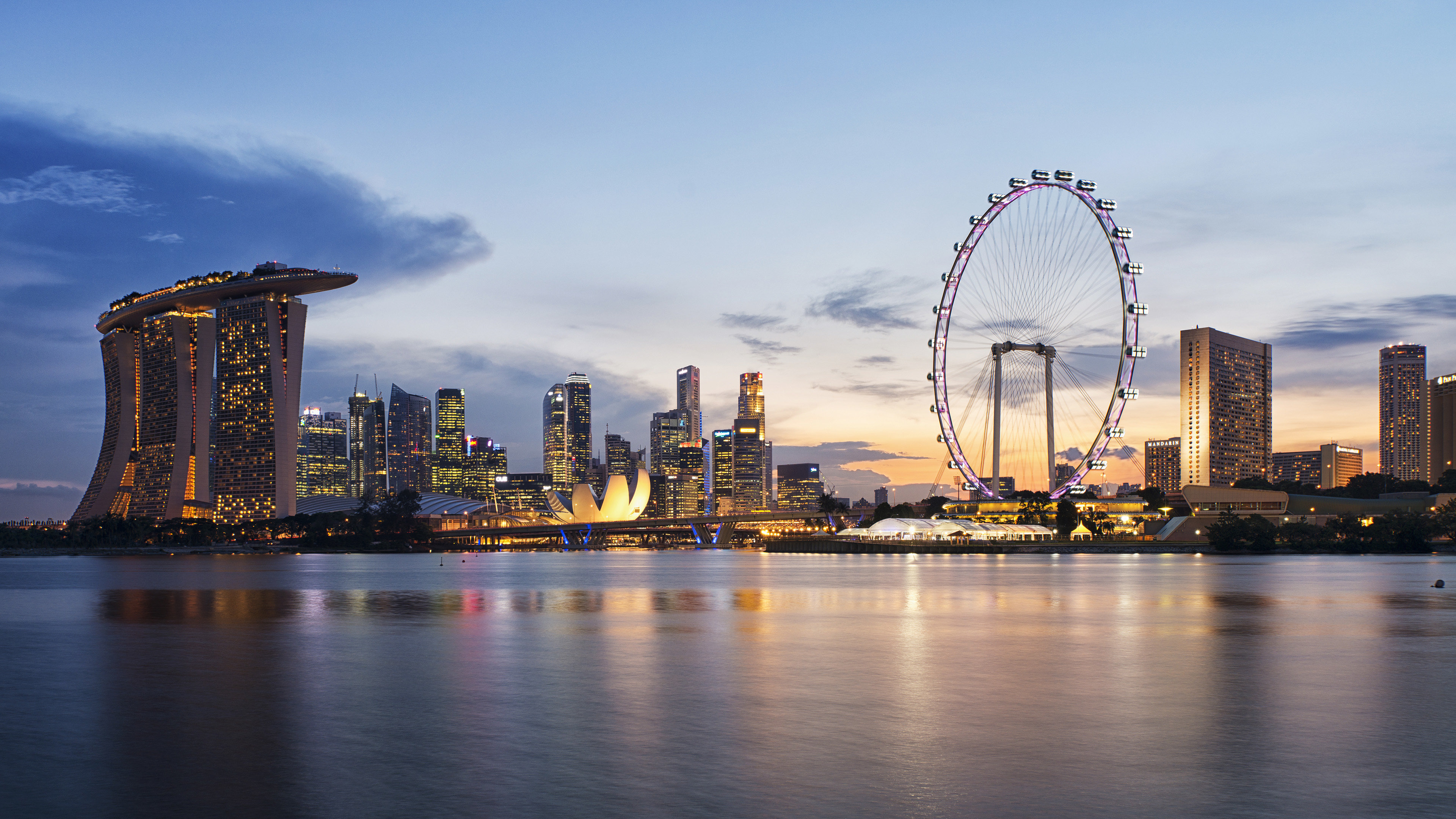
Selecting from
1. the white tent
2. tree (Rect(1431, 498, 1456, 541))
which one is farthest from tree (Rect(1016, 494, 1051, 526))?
tree (Rect(1431, 498, 1456, 541))

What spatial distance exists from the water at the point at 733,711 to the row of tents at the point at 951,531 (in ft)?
415

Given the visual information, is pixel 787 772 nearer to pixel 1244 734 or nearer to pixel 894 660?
pixel 1244 734

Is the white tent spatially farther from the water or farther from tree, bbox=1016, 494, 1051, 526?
the water

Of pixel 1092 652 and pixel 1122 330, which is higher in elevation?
pixel 1122 330

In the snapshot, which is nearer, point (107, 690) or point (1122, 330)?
point (107, 690)

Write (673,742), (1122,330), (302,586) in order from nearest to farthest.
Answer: (673,742) < (302,586) < (1122,330)

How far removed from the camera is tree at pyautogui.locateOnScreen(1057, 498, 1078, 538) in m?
182

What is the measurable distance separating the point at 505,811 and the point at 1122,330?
383 feet

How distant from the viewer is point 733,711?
917 inches

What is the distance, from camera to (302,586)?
3108 inches

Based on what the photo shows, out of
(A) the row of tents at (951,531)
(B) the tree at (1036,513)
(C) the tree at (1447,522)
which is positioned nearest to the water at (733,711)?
(C) the tree at (1447,522)

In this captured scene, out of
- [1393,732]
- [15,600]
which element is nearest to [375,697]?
[1393,732]

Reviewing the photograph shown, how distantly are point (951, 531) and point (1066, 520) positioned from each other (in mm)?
17748

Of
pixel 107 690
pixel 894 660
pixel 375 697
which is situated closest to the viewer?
pixel 375 697
